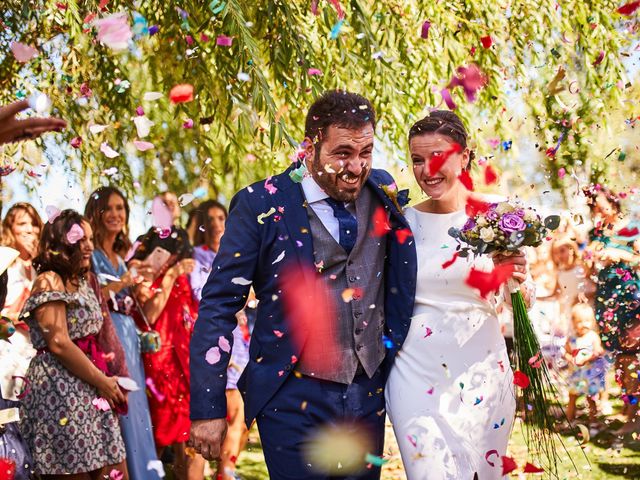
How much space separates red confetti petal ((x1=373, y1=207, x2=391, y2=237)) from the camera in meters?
3.30

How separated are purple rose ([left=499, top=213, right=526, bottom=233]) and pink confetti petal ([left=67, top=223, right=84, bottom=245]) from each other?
217 cm

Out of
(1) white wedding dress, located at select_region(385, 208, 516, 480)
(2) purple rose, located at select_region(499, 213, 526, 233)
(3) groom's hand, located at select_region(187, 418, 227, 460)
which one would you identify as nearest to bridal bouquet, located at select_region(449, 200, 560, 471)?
(2) purple rose, located at select_region(499, 213, 526, 233)

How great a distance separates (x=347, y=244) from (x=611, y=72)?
4.47 meters

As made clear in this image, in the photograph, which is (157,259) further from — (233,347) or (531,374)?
(531,374)

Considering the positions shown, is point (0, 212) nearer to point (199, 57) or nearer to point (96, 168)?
point (96, 168)

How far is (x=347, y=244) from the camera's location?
3.22 meters

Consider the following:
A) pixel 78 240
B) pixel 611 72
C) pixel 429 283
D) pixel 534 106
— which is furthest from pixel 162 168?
pixel 429 283

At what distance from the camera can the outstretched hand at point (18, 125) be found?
2430 mm

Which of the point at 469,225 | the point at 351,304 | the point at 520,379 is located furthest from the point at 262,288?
the point at 520,379

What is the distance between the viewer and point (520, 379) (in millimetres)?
3520

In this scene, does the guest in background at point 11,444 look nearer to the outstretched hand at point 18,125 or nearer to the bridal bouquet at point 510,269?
the outstretched hand at point 18,125

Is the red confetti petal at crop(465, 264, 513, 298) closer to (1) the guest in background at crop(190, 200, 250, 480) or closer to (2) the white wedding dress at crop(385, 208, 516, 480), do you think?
(2) the white wedding dress at crop(385, 208, 516, 480)

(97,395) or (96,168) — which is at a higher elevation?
(96,168)

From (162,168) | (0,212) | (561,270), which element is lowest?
(561,270)
